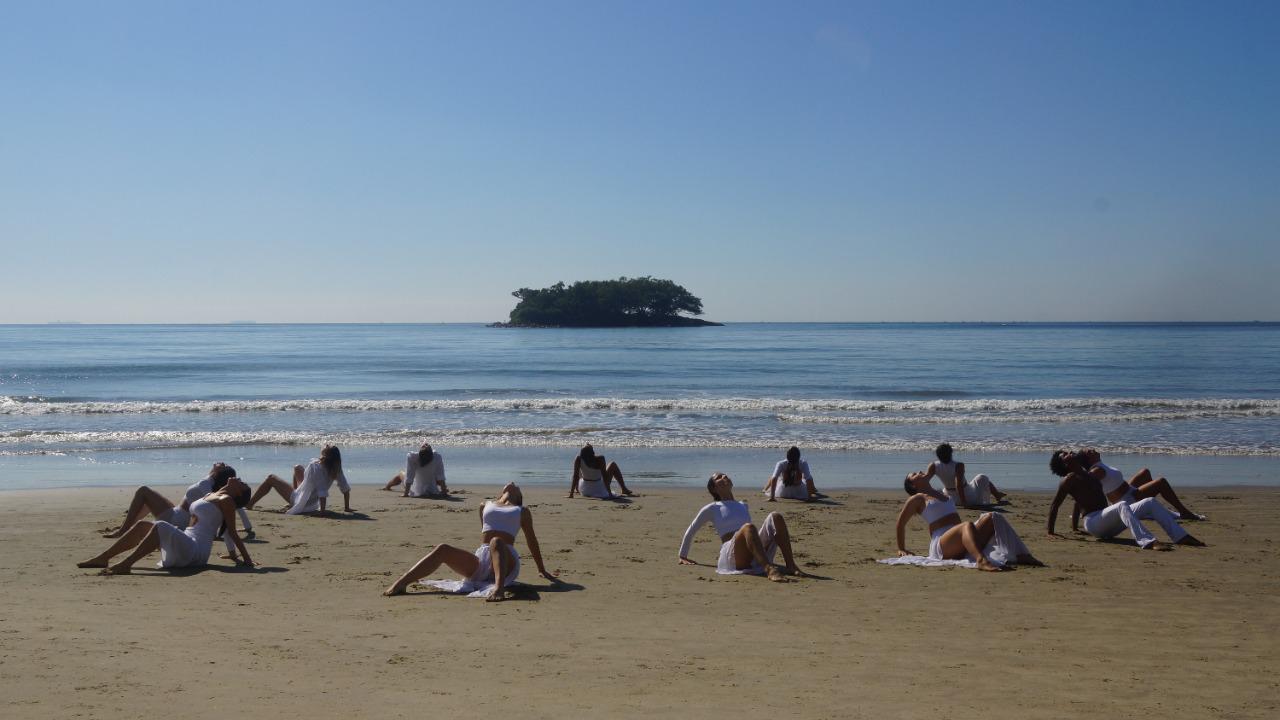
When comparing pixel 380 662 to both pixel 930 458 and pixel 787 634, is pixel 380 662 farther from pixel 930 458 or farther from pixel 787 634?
pixel 930 458

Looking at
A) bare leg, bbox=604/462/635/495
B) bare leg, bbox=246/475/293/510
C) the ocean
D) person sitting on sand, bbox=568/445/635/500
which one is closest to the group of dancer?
bare leg, bbox=246/475/293/510

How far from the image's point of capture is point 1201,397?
33.2 meters

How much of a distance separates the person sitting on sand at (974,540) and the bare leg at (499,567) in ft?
14.3

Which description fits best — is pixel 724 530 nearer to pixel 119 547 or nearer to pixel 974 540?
pixel 974 540

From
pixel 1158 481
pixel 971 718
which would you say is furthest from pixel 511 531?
pixel 1158 481

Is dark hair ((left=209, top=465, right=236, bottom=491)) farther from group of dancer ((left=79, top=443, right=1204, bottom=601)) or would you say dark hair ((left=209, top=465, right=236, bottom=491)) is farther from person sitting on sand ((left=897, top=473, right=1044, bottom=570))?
person sitting on sand ((left=897, top=473, right=1044, bottom=570))

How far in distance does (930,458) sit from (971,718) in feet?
48.8

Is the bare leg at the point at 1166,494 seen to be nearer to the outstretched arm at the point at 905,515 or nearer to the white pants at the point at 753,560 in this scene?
the outstretched arm at the point at 905,515

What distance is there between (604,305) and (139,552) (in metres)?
117

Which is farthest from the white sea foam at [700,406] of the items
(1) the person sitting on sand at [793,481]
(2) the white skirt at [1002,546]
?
(2) the white skirt at [1002,546]

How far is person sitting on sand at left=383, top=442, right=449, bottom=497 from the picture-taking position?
14367 mm

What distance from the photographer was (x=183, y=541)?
367 inches

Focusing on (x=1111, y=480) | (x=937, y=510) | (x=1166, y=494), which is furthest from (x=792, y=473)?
(x=1166, y=494)

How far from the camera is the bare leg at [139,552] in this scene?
358 inches
